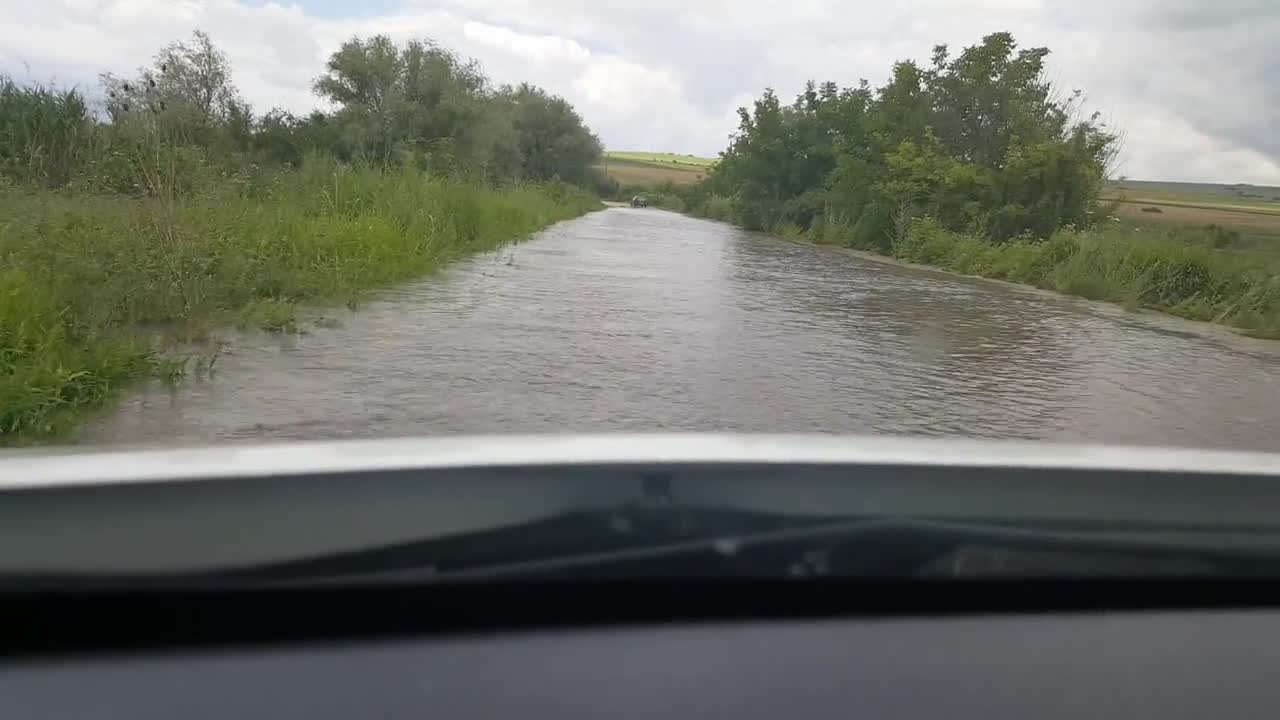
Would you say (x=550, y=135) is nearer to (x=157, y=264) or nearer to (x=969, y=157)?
(x=969, y=157)

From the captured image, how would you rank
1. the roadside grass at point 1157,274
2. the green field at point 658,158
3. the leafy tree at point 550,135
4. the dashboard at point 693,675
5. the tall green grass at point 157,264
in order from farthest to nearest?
the green field at point 658,158 < the leafy tree at point 550,135 < the roadside grass at point 1157,274 < the tall green grass at point 157,264 < the dashboard at point 693,675

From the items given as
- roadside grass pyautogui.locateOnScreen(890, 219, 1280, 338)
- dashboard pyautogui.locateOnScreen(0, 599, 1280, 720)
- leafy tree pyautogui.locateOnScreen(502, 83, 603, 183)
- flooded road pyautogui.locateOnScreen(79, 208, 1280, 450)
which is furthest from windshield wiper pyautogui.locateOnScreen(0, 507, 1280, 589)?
leafy tree pyautogui.locateOnScreen(502, 83, 603, 183)

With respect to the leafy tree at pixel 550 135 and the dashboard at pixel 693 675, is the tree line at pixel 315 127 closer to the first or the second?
the leafy tree at pixel 550 135

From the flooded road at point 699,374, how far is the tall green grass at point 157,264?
306 millimetres

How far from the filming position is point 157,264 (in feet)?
24.9

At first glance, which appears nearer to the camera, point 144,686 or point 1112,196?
point 144,686

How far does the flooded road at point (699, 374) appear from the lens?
544 cm

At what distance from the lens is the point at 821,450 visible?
1898 millimetres

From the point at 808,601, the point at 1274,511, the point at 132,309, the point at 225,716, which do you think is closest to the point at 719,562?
the point at 808,601

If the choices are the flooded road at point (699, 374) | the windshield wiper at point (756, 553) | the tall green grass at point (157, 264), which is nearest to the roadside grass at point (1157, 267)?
the flooded road at point (699, 374)

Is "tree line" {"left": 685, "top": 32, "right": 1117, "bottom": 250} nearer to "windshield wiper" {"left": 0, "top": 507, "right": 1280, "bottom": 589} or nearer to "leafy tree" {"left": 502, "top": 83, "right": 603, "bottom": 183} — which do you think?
"windshield wiper" {"left": 0, "top": 507, "right": 1280, "bottom": 589}

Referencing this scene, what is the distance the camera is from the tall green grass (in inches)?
212

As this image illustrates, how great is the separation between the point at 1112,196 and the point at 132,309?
22419 millimetres

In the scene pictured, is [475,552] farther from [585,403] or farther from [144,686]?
[585,403]
